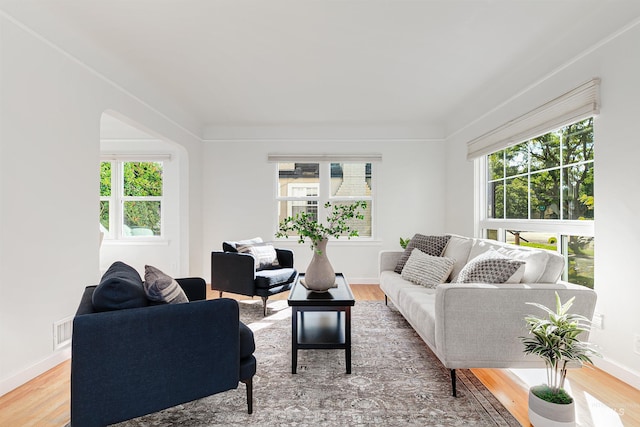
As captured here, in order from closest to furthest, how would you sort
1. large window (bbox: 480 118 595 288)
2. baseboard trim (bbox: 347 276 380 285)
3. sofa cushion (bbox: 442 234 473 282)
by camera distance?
large window (bbox: 480 118 595 288) < sofa cushion (bbox: 442 234 473 282) < baseboard trim (bbox: 347 276 380 285)

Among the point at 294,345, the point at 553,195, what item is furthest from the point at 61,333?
the point at 553,195

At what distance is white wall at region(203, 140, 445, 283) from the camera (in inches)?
199

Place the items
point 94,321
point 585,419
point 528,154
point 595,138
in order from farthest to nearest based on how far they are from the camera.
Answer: point 528,154 → point 595,138 → point 585,419 → point 94,321

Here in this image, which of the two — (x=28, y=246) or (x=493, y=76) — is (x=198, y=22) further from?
(x=493, y=76)

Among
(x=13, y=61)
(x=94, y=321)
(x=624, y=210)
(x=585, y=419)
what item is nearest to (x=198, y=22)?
(x=13, y=61)

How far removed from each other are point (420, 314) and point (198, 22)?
2668 mm

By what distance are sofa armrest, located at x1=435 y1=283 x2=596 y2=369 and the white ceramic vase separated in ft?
3.19

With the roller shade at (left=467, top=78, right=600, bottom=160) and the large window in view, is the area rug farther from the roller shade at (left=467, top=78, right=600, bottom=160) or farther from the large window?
the roller shade at (left=467, top=78, right=600, bottom=160)

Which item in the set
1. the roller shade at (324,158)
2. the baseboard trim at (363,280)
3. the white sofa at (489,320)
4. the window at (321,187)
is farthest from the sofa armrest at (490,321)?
the roller shade at (324,158)

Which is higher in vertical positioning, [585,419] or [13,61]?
[13,61]

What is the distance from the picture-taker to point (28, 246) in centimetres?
208

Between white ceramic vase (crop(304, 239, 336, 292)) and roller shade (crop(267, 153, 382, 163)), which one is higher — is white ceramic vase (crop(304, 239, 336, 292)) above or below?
below

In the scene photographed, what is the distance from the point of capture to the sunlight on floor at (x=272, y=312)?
3140 millimetres

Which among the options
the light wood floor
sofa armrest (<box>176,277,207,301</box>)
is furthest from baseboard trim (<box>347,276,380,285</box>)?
sofa armrest (<box>176,277,207,301</box>)
